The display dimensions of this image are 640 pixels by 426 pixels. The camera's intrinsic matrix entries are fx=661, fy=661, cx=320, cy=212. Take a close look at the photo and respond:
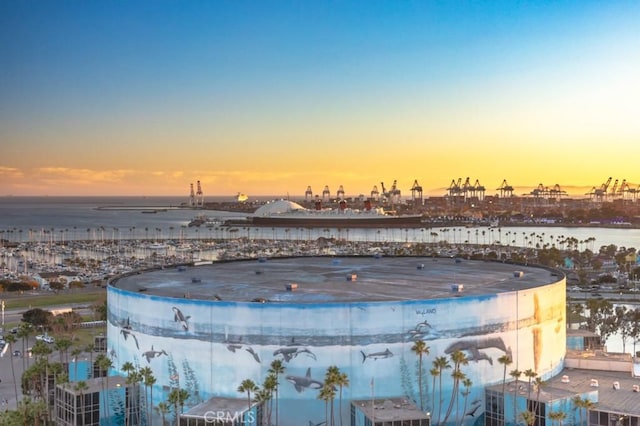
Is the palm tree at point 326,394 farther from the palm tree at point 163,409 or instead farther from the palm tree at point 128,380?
the palm tree at point 128,380

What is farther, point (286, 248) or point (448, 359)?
point (286, 248)

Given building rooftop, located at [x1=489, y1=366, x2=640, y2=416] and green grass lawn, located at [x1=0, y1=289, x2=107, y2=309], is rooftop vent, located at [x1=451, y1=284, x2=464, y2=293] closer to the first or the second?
building rooftop, located at [x1=489, y1=366, x2=640, y2=416]

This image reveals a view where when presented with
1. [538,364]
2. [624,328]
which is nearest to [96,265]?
[624,328]

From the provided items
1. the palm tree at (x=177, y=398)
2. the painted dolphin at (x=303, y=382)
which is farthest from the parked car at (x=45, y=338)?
the painted dolphin at (x=303, y=382)

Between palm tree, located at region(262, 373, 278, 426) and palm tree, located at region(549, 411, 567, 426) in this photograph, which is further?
palm tree, located at region(262, 373, 278, 426)

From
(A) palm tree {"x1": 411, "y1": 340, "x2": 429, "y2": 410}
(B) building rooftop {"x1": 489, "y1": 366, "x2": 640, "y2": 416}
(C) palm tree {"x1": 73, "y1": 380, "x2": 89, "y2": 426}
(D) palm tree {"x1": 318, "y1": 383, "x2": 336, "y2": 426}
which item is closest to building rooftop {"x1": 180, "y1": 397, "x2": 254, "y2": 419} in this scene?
(D) palm tree {"x1": 318, "y1": 383, "x2": 336, "y2": 426}

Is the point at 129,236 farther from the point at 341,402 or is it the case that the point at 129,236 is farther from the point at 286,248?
the point at 341,402

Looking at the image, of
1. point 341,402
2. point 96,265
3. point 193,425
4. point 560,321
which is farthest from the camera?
point 96,265

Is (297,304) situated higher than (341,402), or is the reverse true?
(297,304)
